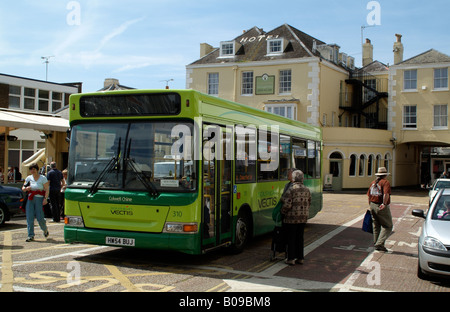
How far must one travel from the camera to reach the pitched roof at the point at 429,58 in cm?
3619

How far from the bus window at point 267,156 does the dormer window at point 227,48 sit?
96.0 feet

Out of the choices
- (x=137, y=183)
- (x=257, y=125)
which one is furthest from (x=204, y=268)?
(x=257, y=125)

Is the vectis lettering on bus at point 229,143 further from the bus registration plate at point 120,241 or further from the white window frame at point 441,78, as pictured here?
the white window frame at point 441,78

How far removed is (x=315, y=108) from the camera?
3559cm

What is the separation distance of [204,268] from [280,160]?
4202 millimetres

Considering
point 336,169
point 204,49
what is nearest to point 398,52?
point 336,169

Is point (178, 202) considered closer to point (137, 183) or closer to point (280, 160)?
point (137, 183)

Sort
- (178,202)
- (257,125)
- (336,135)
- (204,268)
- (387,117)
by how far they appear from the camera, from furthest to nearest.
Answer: (387,117), (336,135), (257,125), (204,268), (178,202)

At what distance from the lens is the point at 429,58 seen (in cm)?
3684

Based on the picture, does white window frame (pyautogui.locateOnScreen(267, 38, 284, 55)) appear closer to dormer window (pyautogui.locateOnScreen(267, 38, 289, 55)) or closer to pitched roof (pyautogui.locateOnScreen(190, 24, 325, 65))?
dormer window (pyautogui.locateOnScreen(267, 38, 289, 55))

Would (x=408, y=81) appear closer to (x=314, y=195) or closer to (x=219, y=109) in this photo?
(x=314, y=195)

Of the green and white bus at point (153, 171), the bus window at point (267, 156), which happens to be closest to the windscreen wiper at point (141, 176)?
the green and white bus at point (153, 171)

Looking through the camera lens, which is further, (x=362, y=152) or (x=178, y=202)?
(x=362, y=152)
